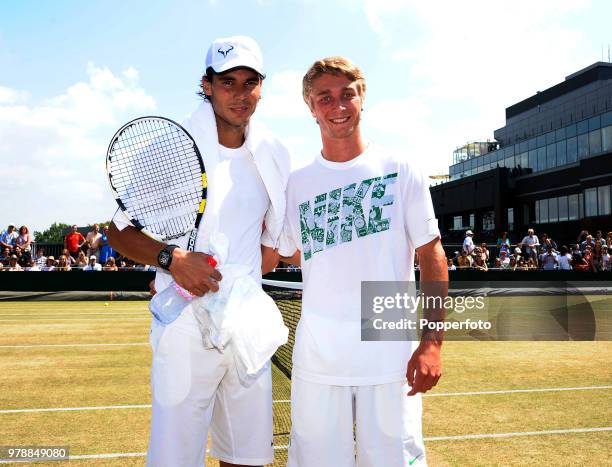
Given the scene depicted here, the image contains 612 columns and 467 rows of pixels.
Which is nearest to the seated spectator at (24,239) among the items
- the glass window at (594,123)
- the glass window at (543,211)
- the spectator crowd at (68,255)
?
the spectator crowd at (68,255)

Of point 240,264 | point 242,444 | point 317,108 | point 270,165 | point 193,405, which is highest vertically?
point 317,108

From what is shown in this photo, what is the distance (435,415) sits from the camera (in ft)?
20.4

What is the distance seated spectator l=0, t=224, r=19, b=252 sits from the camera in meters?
20.4

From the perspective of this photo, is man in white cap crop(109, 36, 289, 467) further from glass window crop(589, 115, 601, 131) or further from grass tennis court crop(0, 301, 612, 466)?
glass window crop(589, 115, 601, 131)

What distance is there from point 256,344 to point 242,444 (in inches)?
25.3

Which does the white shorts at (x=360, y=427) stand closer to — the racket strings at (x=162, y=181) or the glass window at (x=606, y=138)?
the racket strings at (x=162, y=181)

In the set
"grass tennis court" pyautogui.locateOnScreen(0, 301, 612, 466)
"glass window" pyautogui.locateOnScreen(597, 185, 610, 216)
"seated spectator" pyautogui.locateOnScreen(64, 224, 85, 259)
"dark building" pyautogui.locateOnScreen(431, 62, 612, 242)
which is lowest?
"grass tennis court" pyautogui.locateOnScreen(0, 301, 612, 466)

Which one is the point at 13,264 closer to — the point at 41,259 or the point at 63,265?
the point at 41,259

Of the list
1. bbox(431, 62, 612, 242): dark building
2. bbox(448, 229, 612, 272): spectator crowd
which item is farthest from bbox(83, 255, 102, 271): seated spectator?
bbox(431, 62, 612, 242): dark building

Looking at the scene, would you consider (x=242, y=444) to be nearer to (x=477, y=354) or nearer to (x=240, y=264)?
(x=240, y=264)

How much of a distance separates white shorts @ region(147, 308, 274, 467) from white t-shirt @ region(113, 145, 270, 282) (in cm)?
32

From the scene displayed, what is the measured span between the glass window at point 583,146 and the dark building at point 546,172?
0.08 m

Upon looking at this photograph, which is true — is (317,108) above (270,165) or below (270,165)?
above

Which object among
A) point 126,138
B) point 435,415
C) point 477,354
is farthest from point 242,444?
point 477,354
